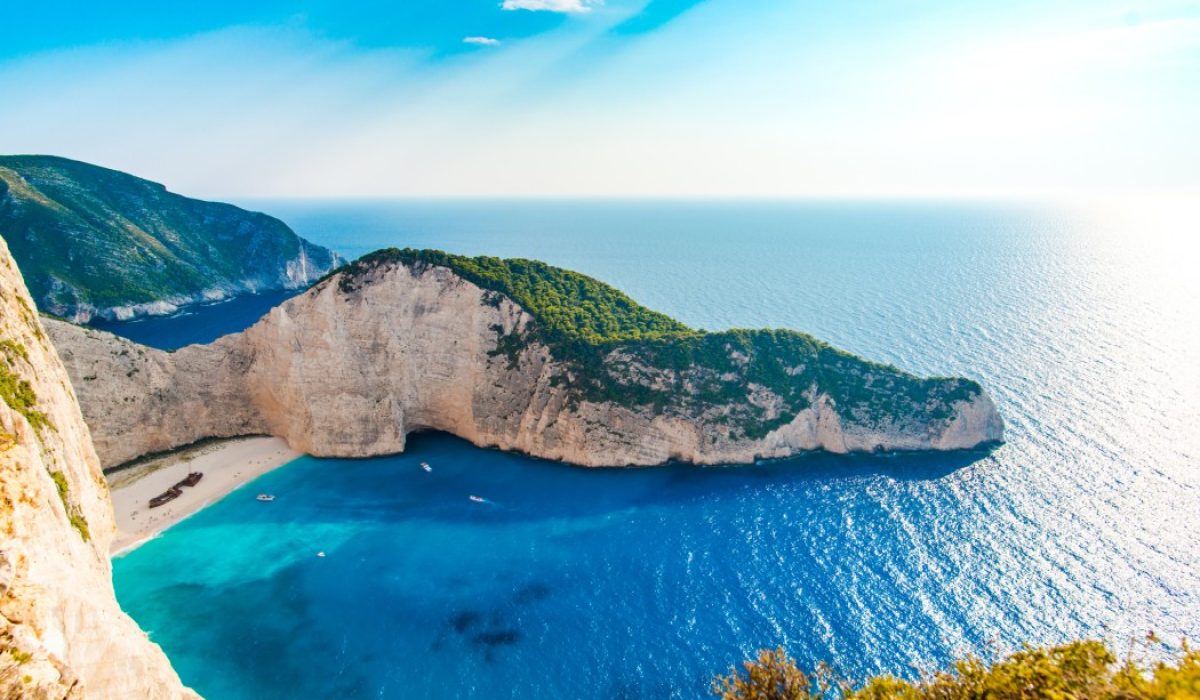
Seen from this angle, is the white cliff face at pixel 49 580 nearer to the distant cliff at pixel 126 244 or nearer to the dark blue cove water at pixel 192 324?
the dark blue cove water at pixel 192 324

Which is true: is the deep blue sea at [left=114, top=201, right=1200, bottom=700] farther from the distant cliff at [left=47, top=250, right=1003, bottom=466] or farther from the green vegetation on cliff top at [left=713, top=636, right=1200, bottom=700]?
the green vegetation on cliff top at [left=713, top=636, right=1200, bottom=700]

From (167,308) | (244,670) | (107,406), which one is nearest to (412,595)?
(244,670)

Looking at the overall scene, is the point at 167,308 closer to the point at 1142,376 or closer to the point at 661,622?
the point at 661,622

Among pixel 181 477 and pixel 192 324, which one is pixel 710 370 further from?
pixel 192 324

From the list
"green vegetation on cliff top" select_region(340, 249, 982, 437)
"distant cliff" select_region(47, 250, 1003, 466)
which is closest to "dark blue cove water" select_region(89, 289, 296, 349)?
"distant cliff" select_region(47, 250, 1003, 466)

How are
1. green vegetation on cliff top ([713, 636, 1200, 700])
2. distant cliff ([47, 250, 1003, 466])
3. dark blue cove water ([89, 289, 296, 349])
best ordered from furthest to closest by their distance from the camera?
dark blue cove water ([89, 289, 296, 349])
distant cliff ([47, 250, 1003, 466])
green vegetation on cliff top ([713, 636, 1200, 700])

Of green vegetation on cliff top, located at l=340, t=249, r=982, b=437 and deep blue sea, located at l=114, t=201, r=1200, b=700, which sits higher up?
green vegetation on cliff top, located at l=340, t=249, r=982, b=437

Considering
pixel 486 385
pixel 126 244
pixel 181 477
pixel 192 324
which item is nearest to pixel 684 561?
pixel 486 385
